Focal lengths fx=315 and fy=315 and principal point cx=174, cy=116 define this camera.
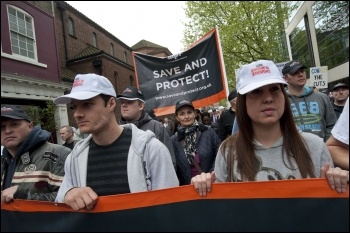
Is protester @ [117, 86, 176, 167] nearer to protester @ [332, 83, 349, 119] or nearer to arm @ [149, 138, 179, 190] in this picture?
arm @ [149, 138, 179, 190]

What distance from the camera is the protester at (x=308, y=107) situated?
3170 mm

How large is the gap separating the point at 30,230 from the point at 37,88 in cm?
112

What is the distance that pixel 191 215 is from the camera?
127 cm

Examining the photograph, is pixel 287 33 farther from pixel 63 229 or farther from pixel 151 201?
pixel 63 229

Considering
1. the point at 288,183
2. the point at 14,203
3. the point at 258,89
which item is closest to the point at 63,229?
the point at 14,203

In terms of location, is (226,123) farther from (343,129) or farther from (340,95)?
(343,129)

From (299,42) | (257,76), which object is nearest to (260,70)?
(257,76)

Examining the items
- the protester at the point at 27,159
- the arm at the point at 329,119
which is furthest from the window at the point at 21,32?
the arm at the point at 329,119

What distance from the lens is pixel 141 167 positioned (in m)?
1.79

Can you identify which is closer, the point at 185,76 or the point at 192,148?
the point at 192,148

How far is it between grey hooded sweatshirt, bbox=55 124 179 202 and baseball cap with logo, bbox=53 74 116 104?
321 millimetres

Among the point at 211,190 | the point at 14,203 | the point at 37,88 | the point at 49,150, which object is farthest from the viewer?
the point at 49,150

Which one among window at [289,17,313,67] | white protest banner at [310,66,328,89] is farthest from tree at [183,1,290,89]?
white protest banner at [310,66,328,89]

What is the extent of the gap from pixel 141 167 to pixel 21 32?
1.07 metres
